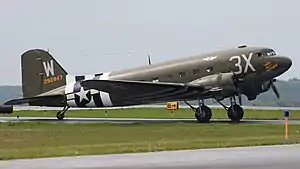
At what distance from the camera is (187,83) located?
49.7 meters

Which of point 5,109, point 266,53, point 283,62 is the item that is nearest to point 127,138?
point 266,53

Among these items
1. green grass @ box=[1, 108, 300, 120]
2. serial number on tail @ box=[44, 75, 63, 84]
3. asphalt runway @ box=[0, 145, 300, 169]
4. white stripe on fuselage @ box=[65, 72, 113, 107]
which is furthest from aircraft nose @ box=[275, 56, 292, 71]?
asphalt runway @ box=[0, 145, 300, 169]

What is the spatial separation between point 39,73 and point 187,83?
1360cm

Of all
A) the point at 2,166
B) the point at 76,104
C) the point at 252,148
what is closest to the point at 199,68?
the point at 76,104

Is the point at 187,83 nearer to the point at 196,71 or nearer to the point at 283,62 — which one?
the point at 196,71

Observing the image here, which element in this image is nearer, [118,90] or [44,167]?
[44,167]

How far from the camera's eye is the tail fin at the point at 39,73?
57.9 metres

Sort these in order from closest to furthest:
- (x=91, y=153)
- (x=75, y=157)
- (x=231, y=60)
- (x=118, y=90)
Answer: (x=75, y=157) < (x=91, y=153) < (x=231, y=60) < (x=118, y=90)

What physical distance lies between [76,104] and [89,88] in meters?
3.29

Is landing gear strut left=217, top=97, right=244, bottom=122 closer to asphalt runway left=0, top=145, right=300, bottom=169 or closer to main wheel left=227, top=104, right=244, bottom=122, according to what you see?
main wheel left=227, top=104, right=244, bottom=122

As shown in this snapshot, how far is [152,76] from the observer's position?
51469 mm

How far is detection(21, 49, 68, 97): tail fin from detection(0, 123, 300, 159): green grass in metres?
11.4

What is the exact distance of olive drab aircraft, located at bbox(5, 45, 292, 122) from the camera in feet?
156

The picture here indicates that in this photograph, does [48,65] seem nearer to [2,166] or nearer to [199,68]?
[199,68]
